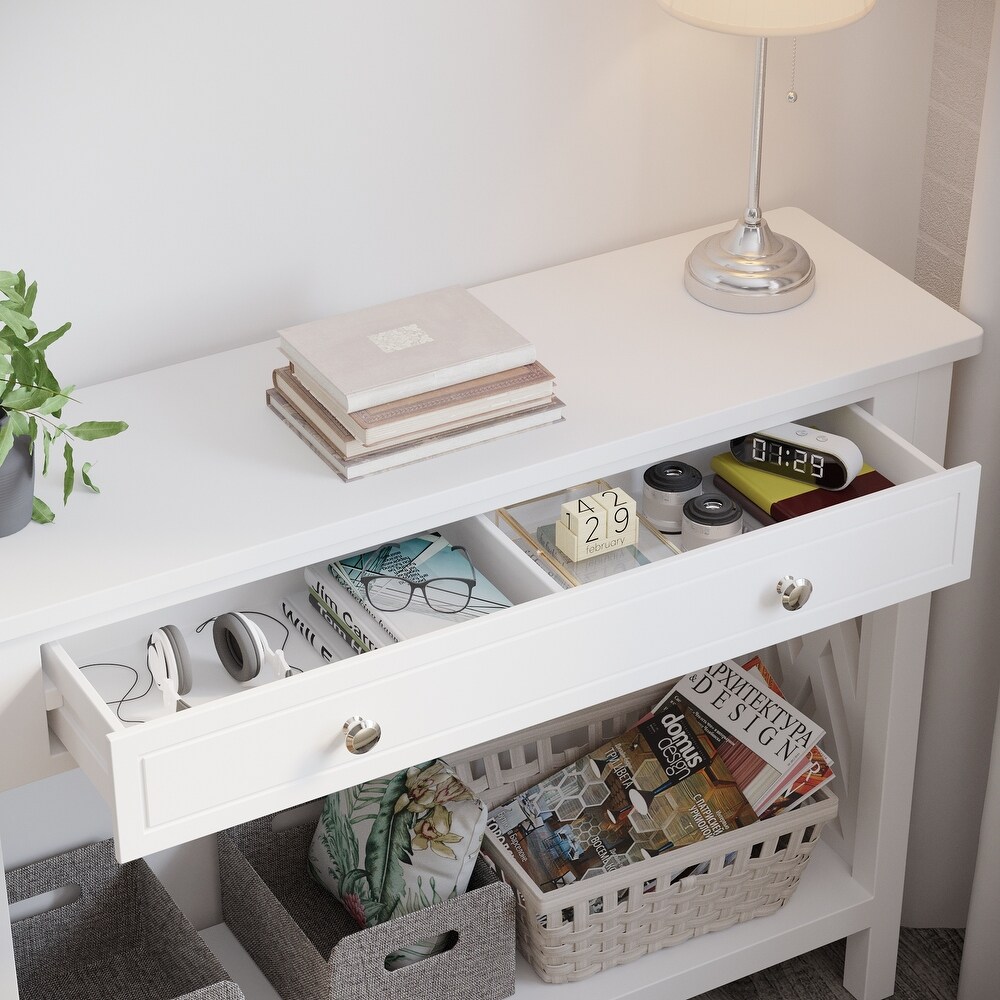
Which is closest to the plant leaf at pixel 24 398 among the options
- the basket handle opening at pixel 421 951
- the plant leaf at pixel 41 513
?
the plant leaf at pixel 41 513

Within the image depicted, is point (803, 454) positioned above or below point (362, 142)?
below

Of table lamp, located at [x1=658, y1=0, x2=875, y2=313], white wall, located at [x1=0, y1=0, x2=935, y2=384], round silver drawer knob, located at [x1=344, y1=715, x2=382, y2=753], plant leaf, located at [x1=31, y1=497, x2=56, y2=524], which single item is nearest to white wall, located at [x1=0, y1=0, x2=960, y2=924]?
white wall, located at [x1=0, y1=0, x2=935, y2=384]

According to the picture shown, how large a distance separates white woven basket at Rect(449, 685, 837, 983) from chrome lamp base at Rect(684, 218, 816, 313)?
0.58 metres

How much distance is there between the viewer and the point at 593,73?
1.69 metres

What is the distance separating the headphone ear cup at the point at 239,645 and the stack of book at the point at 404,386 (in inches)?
6.4

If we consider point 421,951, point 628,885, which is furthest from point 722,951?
point 421,951

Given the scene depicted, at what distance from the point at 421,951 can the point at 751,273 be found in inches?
32.1

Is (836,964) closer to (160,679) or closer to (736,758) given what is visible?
(736,758)

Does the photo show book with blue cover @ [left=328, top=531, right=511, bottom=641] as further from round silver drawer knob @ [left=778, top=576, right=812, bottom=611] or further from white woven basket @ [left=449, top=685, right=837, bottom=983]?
white woven basket @ [left=449, top=685, right=837, bottom=983]

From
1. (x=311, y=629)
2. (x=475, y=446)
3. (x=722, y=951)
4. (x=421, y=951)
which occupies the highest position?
(x=475, y=446)

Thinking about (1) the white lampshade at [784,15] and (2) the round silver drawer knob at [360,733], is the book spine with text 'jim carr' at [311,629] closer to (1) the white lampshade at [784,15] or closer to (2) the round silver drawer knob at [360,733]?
(2) the round silver drawer knob at [360,733]

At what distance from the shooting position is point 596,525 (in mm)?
1438

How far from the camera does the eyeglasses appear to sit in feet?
4.58

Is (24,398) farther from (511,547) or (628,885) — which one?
(628,885)
